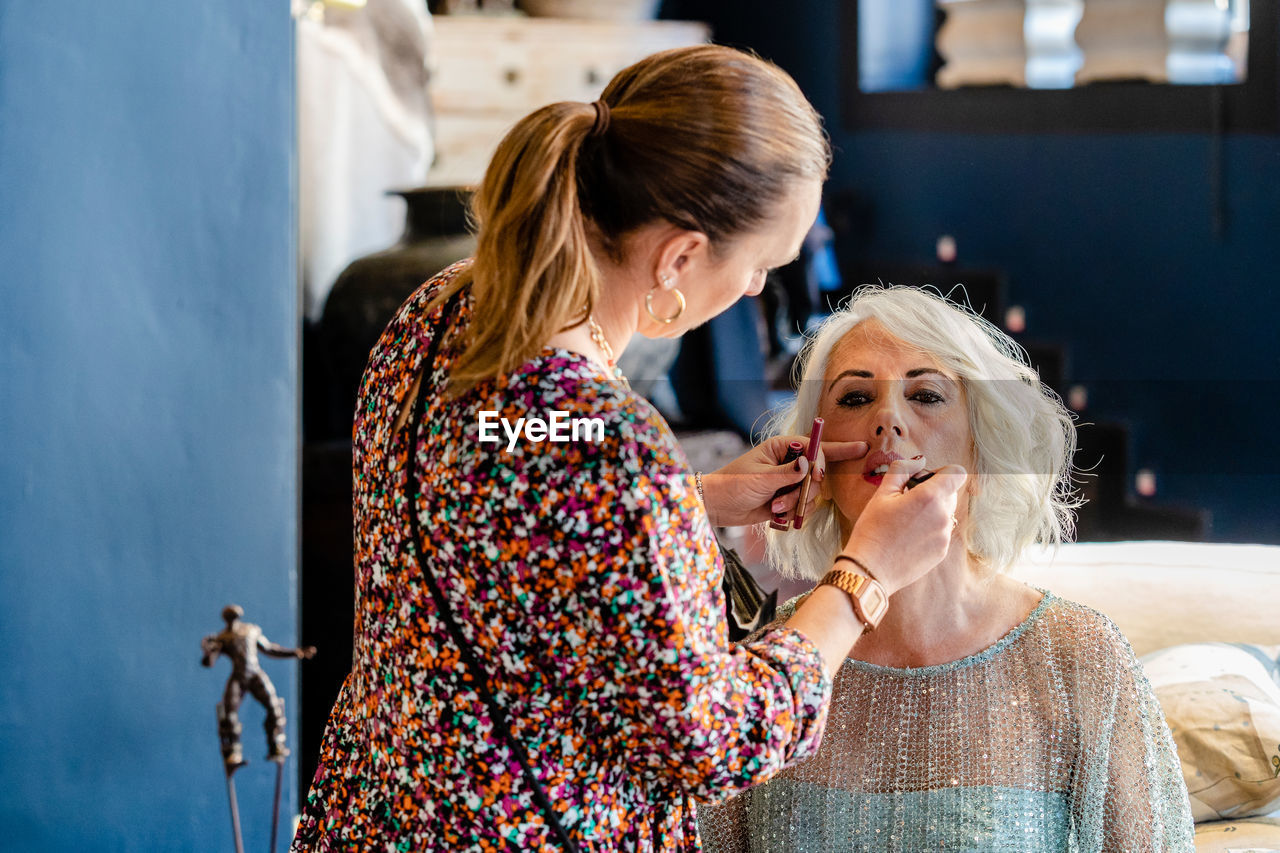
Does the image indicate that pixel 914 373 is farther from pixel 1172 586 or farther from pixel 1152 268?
pixel 1172 586

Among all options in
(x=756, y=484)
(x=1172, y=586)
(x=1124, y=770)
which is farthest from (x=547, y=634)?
(x=1172, y=586)

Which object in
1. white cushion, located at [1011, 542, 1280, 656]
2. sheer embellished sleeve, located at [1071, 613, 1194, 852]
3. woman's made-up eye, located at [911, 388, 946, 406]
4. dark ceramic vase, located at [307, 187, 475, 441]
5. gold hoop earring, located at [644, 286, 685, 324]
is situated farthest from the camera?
dark ceramic vase, located at [307, 187, 475, 441]

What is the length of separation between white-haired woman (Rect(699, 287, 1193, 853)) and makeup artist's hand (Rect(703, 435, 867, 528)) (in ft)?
0.34

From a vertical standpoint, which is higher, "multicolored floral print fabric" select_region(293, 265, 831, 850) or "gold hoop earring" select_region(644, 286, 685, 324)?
"gold hoop earring" select_region(644, 286, 685, 324)

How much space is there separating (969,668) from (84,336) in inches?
59.2

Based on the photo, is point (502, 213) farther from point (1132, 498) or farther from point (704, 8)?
point (704, 8)

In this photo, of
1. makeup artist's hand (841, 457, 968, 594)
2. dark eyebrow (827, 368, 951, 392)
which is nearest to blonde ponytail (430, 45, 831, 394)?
makeup artist's hand (841, 457, 968, 594)

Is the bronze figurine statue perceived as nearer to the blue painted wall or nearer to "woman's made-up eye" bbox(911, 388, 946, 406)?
the blue painted wall

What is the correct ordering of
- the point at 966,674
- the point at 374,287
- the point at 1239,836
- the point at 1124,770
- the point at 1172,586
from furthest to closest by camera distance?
1. the point at 374,287
2. the point at 1172,586
3. the point at 1239,836
4. the point at 966,674
5. the point at 1124,770

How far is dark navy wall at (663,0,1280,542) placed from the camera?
4.98 feet

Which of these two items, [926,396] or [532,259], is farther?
[926,396]

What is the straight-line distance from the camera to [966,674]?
135 cm

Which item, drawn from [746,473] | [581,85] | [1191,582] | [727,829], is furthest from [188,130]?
[1191,582]

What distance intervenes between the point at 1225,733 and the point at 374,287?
75.3 inches
